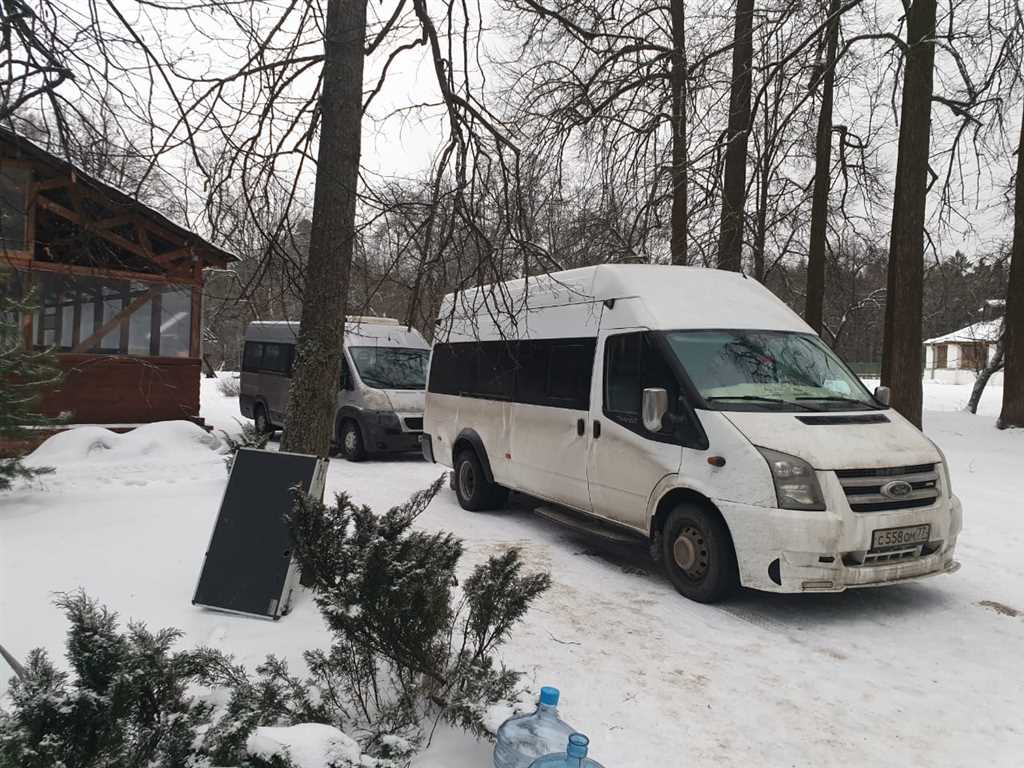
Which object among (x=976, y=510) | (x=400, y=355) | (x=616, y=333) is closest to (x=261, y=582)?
(x=616, y=333)

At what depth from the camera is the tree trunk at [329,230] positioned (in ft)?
16.4

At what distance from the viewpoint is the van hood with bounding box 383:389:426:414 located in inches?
483

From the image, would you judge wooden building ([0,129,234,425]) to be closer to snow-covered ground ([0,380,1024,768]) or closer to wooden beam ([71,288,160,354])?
wooden beam ([71,288,160,354])

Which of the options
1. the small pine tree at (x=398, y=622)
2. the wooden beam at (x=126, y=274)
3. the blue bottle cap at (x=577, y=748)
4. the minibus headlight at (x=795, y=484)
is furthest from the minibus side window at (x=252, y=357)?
the blue bottle cap at (x=577, y=748)

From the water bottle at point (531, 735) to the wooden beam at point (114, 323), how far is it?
12.3 meters

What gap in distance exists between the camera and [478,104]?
547 centimetres

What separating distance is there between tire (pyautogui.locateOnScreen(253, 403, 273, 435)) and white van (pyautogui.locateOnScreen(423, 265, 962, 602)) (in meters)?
9.08

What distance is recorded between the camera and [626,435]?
19.9 feet

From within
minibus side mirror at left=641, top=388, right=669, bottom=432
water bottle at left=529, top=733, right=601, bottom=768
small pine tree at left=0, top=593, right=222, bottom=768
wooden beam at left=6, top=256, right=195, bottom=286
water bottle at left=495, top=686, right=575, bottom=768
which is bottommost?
water bottle at left=495, top=686, right=575, bottom=768

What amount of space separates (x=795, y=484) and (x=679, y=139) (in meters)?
7.83

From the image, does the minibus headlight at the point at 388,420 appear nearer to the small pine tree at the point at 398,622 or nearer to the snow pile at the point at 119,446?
the snow pile at the point at 119,446

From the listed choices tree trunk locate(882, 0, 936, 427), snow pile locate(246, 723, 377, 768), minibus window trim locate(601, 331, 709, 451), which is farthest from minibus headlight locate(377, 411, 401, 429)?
snow pile locate(246, 723, 377, 768)

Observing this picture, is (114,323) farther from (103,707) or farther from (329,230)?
(103,707)

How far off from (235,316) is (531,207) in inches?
113
